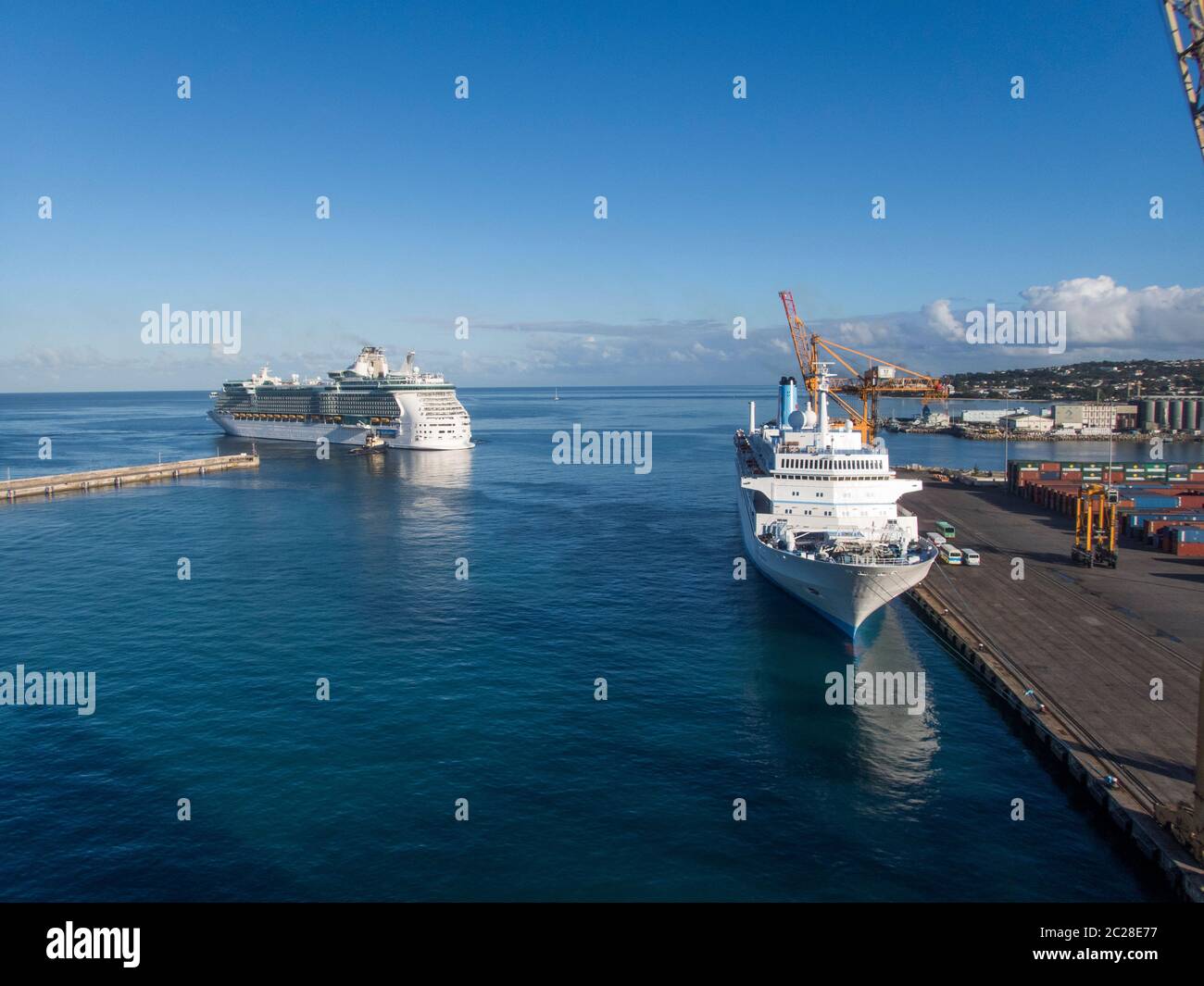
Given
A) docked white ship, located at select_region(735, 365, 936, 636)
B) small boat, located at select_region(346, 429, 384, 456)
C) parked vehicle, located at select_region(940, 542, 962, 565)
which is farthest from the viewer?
small boat, located at select_region(346, 429, 384, 456)

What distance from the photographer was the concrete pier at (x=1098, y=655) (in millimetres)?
18734

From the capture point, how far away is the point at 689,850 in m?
17.4

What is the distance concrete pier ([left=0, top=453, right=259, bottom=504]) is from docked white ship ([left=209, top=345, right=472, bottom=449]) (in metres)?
21.2

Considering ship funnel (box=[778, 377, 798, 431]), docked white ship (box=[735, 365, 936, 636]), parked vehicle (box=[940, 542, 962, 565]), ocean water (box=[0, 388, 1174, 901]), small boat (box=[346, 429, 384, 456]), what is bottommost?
ocean water (box=[0, 388, 1174, 901])

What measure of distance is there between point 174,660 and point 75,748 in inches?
263

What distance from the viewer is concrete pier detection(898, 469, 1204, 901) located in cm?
1873

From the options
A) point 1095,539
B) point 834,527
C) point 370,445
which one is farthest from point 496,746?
point 370,445

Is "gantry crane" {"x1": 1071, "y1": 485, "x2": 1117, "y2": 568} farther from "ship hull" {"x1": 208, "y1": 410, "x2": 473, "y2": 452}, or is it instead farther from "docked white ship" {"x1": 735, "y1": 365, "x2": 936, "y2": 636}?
"ship hull" {"x1": 208, "y1": 410, "x2": 473, "y2": 452}

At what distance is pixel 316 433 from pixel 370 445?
14.6 m

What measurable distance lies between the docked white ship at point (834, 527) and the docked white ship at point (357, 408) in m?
65.1

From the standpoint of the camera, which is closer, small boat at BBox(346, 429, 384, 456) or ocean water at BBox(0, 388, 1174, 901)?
ocean water at BBox(0, 388, 1174, 901)

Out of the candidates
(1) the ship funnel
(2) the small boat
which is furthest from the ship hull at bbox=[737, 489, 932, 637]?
(2) the small boat
